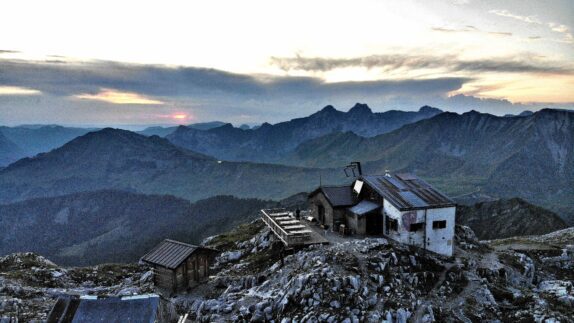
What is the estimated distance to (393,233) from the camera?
4969 centimetres

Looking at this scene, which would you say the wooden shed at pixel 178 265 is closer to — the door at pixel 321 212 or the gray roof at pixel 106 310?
the gray roof at pixel 106 310

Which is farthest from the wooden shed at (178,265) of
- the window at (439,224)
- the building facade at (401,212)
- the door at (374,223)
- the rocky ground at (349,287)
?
the window at (439,224)

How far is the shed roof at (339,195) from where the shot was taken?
5528cm

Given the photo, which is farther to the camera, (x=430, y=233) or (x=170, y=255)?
(x=430, y=233)

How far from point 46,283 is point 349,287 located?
41540mm

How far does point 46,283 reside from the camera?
172ft

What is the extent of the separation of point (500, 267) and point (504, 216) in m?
117

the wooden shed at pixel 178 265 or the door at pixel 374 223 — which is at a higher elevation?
the door at pixel 374 223

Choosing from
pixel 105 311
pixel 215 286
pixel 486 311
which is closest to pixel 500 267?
pixel 486 311

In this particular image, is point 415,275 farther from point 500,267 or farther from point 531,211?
point 531,211

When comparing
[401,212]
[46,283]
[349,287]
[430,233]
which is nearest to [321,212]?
[401,212]

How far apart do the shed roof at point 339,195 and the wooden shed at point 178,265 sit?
1833cm

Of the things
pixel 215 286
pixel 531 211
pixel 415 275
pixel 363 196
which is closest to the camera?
pixel 415 275

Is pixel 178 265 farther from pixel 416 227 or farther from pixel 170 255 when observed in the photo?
pixel 416 227
